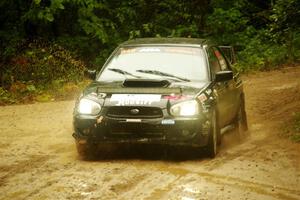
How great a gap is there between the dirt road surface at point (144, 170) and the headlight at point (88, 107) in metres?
0.65

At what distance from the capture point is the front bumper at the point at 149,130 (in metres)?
8.00

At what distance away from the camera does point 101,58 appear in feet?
70.9

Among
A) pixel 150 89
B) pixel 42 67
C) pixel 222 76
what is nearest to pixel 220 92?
pixel 222 76

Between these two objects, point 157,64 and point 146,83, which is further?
point 157,64

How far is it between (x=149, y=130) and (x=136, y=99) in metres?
0.43

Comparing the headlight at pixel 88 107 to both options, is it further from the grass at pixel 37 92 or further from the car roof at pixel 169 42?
the grass at pixel 37 92

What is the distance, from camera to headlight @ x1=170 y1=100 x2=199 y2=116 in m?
8.02

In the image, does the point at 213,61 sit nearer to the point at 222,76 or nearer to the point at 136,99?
the point at 222,76

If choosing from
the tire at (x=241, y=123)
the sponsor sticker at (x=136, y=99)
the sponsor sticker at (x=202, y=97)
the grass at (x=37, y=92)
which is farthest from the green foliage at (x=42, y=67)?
the sponsor sticker at (x=202, y=97)

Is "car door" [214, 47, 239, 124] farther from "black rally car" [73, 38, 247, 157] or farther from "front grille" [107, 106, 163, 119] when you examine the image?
"front grille" [107, 106, 163, 119]

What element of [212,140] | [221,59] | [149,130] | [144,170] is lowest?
[144,170]

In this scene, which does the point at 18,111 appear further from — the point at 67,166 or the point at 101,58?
the point at 101,58

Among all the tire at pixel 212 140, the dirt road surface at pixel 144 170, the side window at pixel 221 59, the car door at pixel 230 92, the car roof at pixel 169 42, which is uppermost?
the car roof at pixel 169 42

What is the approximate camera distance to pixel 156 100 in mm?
8047
